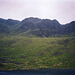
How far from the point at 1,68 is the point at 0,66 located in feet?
22.6

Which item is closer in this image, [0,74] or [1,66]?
[0,74]

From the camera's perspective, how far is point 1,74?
14388 centimetres

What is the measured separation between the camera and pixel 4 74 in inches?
5674

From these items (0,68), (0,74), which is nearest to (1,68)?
(0,68)

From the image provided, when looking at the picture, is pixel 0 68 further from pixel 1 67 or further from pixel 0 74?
A: pixel 0 74

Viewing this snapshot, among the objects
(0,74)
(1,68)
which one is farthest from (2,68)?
(0,74)

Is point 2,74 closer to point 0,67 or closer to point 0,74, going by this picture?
point 0,74

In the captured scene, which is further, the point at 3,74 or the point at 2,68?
the point at 2,68

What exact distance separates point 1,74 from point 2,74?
137 cm

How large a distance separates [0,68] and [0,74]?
41202 mm

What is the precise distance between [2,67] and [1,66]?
2.62 m

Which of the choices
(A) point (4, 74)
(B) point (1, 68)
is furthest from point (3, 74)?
(B) point (1, 68)

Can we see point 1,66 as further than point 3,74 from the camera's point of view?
Yes

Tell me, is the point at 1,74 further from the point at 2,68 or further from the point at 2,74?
the point at 2,68
